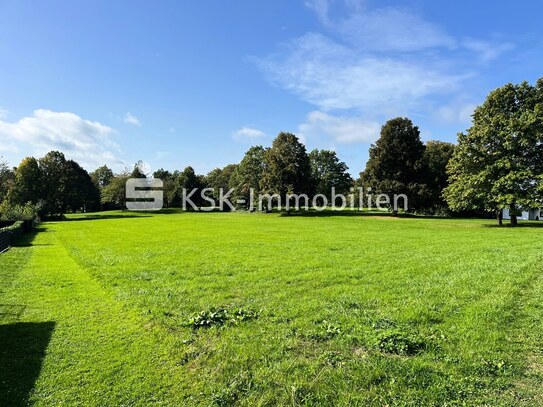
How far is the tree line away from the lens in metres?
29.0

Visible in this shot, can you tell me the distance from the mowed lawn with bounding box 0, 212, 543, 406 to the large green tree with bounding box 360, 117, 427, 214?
36.0 metres

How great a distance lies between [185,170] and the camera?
79.5 metres

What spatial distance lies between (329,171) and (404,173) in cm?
2783

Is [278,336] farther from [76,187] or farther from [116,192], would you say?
[116,192]

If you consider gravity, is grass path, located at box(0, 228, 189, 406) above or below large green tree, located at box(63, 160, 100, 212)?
below

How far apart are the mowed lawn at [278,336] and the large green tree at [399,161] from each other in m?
36.0

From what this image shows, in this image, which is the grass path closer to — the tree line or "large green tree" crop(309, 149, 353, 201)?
the tree line

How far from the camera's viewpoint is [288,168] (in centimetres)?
5262

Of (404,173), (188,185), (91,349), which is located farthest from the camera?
(188,185)

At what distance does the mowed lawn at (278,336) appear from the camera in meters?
4.18

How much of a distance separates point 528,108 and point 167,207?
75134 mm

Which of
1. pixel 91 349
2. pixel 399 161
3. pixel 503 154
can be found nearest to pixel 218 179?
pixel 399 161

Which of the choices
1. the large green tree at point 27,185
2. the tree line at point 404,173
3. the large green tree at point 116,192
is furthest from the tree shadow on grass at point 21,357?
the large green tree at point 116,192

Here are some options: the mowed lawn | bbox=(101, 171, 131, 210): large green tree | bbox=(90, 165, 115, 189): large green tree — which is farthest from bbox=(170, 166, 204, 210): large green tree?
the mowed lawn
